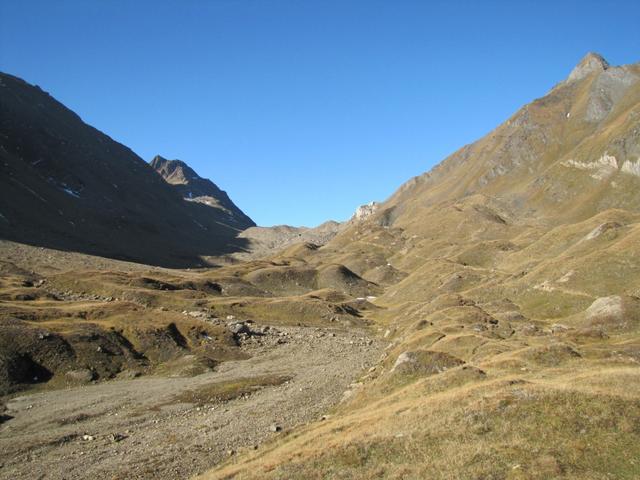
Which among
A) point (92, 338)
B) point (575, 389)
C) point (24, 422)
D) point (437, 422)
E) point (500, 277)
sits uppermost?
point (500, 277)

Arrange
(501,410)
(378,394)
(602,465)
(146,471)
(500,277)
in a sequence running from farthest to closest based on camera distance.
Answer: (500,277), (378,394), (146,471), (501,410), (602,465)

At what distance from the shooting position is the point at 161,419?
61625 millimetres

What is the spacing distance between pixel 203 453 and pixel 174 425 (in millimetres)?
12692

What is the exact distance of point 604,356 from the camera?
190 ft

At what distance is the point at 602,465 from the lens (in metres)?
25.5

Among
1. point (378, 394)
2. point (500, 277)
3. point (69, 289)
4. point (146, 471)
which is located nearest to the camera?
point (146, 471)

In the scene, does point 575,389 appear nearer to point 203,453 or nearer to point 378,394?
point 378,394

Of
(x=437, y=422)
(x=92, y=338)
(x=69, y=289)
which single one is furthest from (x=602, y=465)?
(x=69, y=289)

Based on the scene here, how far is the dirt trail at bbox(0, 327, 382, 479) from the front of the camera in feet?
154

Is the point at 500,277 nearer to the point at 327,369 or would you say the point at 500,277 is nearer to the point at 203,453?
the point at 327,369

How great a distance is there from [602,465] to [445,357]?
3718cm

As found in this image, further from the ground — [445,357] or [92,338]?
[445,357]

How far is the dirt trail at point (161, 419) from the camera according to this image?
4697cm

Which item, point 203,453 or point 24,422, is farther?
point 24,422
